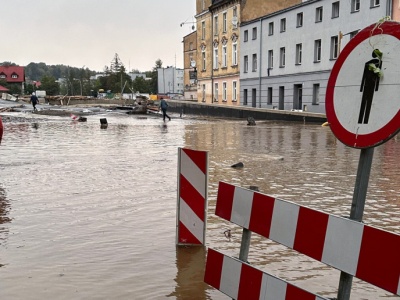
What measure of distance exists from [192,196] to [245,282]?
2.07 m

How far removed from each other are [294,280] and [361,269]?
2.13 metres

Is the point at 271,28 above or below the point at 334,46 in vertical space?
above

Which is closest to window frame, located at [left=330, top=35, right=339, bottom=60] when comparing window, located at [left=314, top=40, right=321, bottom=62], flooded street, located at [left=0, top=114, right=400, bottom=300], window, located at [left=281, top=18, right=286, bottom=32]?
window, located at [left=314, top=40, right=321, bottom=62]

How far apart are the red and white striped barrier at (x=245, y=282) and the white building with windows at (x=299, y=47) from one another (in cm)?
3039

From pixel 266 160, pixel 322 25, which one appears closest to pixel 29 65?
pixel 322 25

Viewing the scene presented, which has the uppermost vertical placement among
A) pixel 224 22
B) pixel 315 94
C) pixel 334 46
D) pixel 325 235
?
pixel 224 22

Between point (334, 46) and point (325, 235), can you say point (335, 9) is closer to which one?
point (334, 46)

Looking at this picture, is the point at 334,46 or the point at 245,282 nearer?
the point at 245,282

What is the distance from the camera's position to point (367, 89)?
8.98 ft

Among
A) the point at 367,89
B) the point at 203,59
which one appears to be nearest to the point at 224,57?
the point at 203,59

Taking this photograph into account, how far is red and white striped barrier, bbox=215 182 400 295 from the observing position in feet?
8.00

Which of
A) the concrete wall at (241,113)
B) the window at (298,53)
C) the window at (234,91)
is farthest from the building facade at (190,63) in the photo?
the window at (298,53)

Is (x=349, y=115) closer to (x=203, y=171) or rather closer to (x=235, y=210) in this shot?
(x=235, y=210)

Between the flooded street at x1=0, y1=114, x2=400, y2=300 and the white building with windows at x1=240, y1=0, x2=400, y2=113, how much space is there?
2258cm
